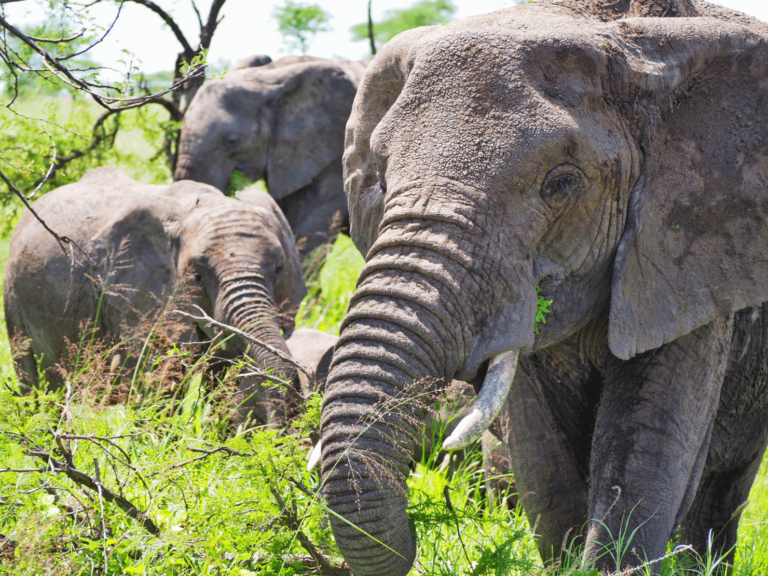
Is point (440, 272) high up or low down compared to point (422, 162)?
down

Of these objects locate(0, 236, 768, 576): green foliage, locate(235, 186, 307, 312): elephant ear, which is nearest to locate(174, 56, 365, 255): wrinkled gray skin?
locate(235, 186, 307, 312): elephant ear

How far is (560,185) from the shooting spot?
267 centimetres

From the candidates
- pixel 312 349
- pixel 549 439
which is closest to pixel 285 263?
pixel 312 349

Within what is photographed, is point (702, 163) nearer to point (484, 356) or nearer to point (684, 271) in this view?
point (684, 271)

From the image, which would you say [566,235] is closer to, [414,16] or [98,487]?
[98,487]

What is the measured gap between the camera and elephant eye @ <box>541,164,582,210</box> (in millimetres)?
2654

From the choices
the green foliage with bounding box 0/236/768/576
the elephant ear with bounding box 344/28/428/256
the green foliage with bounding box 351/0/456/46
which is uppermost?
the elephant ear with bounding box 344/28/428/256

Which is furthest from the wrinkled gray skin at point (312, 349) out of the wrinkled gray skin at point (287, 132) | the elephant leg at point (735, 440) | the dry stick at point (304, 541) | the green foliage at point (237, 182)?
the green foliage at point (237, 182)

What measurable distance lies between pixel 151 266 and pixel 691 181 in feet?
12.2

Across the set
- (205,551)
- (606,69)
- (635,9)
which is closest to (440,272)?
(606,69)

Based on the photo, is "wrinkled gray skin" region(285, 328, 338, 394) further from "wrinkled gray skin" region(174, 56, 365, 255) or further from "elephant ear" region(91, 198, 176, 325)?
"wrinkled gray skin" region(174, 56, 365, 255)

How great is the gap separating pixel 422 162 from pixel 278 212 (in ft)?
12.6

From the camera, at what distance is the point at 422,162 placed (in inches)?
105

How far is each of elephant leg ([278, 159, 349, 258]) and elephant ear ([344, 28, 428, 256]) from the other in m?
6.50
